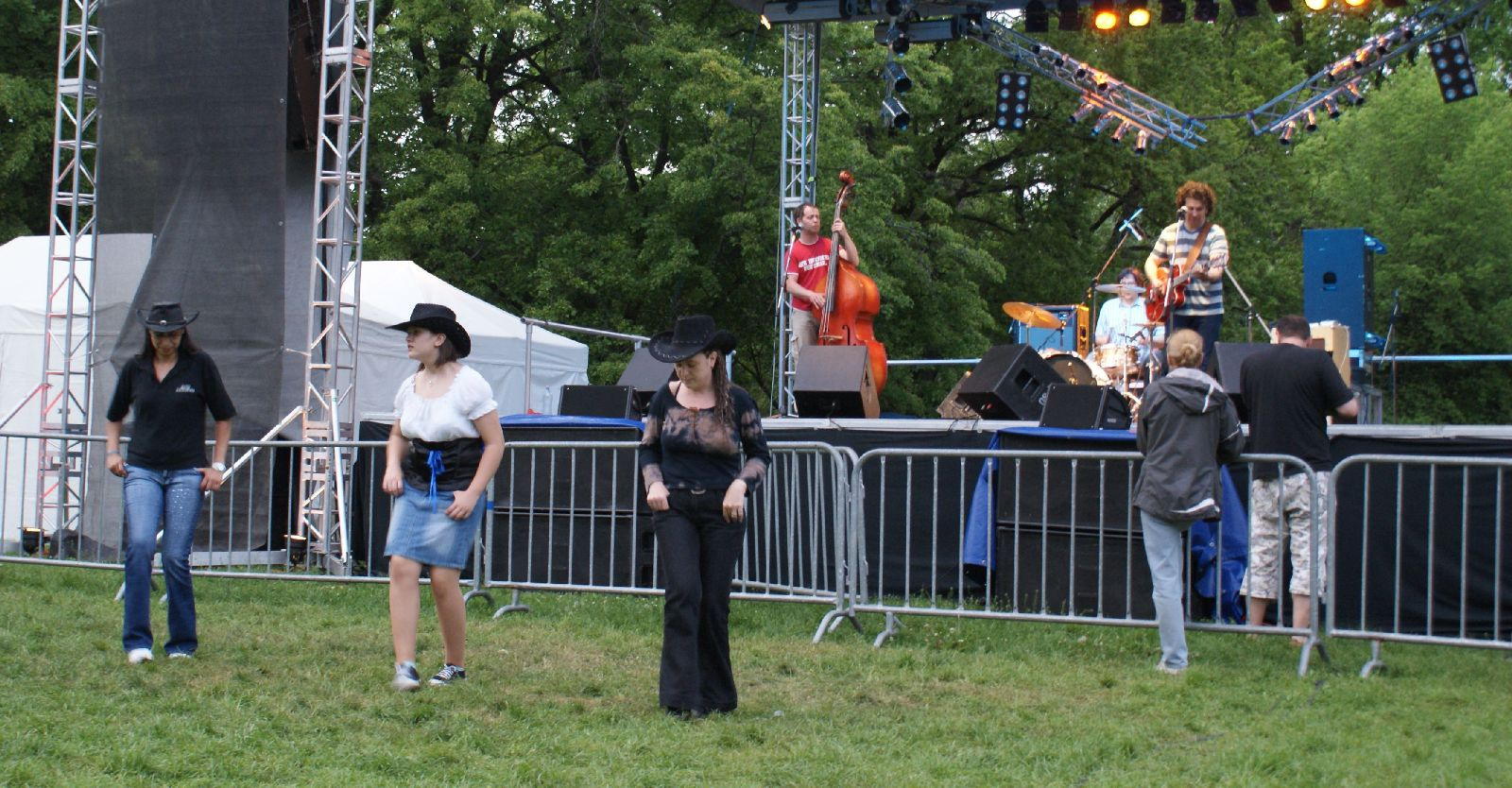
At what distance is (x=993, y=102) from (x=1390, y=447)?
63.4 feet

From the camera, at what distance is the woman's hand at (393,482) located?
651cm

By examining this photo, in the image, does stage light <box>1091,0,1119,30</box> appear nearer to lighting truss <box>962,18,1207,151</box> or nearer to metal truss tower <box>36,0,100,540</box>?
lighting truss <box>962,18,1207,151</box>

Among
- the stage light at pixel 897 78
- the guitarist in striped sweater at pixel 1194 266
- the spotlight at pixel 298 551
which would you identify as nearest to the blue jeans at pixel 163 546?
the spotlight at pixel 298 551

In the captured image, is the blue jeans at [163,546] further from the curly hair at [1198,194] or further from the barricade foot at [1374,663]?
the curly hair at [1198,194]

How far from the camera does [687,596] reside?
622 cm

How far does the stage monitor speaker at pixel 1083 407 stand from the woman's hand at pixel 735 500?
4712 mm

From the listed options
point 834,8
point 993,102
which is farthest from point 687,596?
point 993,102

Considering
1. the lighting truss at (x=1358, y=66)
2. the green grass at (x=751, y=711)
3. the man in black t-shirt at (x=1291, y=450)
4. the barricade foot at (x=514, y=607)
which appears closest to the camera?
the green grass at (x=751, y=711)

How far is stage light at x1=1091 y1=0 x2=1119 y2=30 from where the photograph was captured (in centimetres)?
1528

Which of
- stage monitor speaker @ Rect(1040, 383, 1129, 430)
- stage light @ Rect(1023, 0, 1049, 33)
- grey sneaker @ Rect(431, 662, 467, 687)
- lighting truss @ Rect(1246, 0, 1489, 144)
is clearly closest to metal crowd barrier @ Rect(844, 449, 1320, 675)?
stage monitor speaker @ Rect(1040, 383, 1129, 430)

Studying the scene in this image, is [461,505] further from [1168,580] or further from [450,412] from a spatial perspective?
[1168,580]

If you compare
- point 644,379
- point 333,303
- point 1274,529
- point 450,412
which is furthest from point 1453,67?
point 450,412

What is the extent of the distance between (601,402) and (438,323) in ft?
21.3

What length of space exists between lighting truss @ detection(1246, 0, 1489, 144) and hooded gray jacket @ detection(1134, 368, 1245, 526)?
9.55 metres
